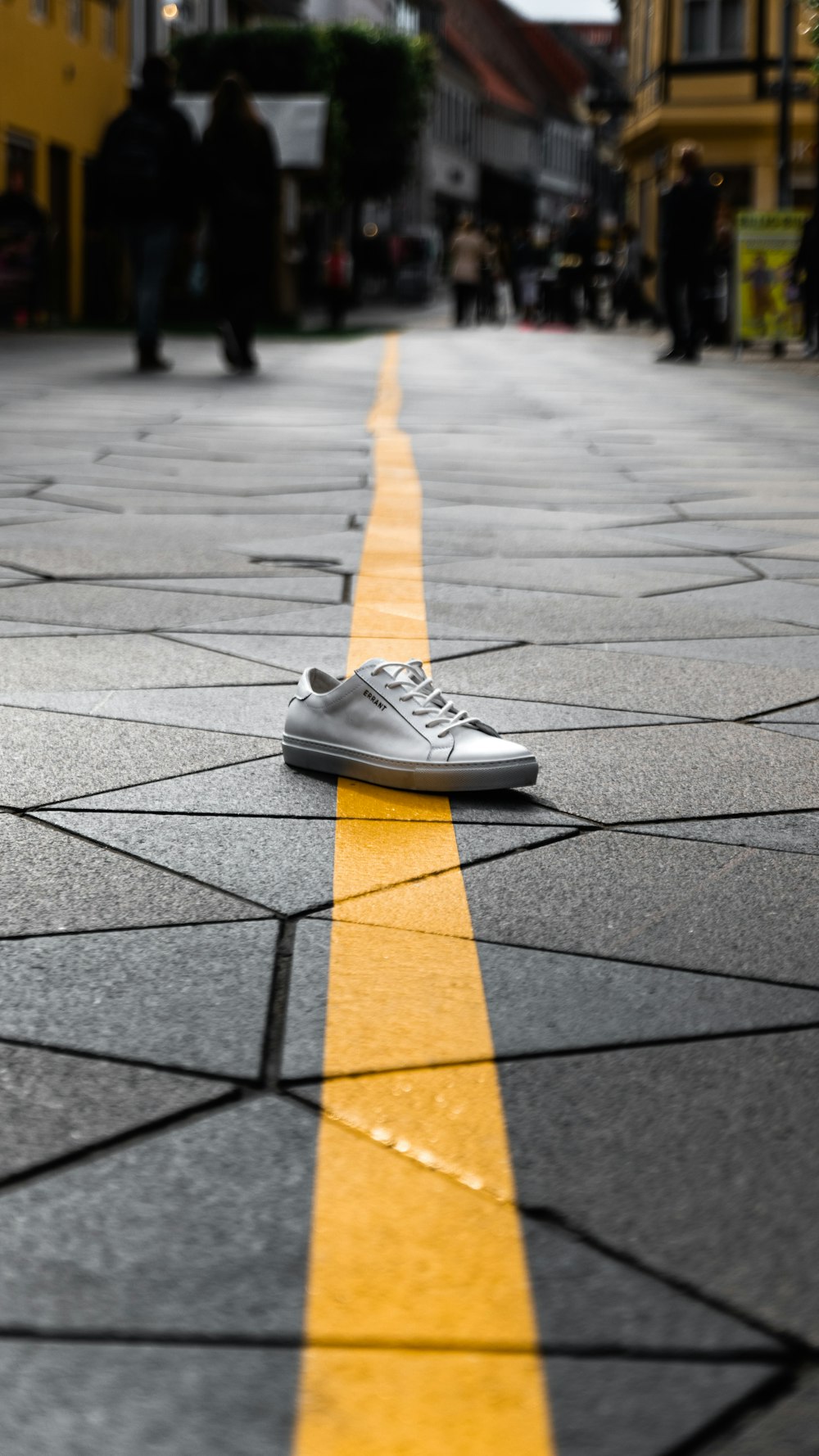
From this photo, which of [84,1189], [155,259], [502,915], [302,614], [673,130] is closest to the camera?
[84,1189]

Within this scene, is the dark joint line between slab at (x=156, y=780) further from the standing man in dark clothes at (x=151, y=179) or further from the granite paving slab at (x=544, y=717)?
the standing man in dark clothes at (x=151, y=179)

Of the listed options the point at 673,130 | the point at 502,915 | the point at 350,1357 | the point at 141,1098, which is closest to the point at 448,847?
the point at 502,915

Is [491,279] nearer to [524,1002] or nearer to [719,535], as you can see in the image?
[719,535]

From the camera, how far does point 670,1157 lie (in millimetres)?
1585

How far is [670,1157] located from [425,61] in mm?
40809

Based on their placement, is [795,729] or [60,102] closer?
[795,729]

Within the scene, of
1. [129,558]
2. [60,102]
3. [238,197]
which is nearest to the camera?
[129,558]

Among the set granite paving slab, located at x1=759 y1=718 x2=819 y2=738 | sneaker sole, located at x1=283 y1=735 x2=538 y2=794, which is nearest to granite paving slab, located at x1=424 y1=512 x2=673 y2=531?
granite paving slab, located at x1=759 y1=718 x2=819 y2=738

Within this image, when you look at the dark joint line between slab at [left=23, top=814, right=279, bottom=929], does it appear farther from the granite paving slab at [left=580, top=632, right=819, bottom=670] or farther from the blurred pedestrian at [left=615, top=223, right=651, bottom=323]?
the blurred pedestrian at [left=615, top=223, right=651, bottom=323]

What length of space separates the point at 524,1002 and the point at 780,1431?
0.77 metres

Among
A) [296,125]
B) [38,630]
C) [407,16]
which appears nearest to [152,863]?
[38,630]

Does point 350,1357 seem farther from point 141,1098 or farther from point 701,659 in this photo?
point 701,659

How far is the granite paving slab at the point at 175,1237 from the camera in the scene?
1340 millimetres

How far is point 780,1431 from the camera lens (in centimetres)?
121
